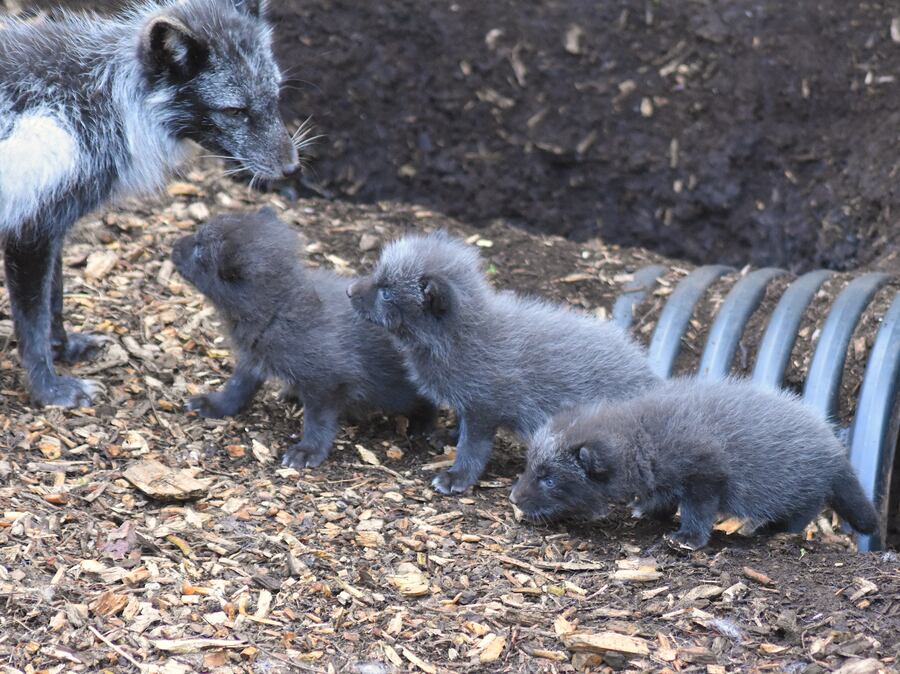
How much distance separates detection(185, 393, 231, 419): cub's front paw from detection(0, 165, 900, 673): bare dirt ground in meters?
0.08

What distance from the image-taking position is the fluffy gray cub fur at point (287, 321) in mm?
6160

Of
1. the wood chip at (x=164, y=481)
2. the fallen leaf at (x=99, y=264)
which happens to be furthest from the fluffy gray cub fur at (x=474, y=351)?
the fallen leaf at (x=99, y=264)

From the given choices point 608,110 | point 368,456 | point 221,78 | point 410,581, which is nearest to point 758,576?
point 410,581

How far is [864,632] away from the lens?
4539 millimetres

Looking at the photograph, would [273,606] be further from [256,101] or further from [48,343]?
[256,101]

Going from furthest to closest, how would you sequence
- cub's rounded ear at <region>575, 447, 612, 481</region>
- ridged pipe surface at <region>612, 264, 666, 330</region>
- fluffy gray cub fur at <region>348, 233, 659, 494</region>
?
ridged pipe surface at <region>612, 264, 666, 330</region>, fluffy gray cub fur at <region>348, 233, 659, 494</region>, cub's rounded ear at <region>575, 447, 612, 481</region>

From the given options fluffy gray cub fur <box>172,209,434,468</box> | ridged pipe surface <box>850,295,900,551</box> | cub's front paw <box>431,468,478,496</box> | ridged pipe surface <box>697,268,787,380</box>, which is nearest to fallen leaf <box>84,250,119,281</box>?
fluffy gray cub fur <box>172,209,434,468</box>

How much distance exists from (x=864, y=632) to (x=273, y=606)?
8.14ft

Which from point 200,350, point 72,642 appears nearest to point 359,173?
point 200,350

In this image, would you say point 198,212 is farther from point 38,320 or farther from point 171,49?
point 171,49

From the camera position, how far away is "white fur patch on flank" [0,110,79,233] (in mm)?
5715

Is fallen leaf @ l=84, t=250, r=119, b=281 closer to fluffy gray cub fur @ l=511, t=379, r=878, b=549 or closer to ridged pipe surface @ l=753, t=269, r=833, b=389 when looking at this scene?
fluffy gray cub fur @ l=511, t=379, r=878, b=549

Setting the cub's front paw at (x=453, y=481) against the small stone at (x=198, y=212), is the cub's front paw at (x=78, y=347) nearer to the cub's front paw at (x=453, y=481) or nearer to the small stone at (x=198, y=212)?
the small stone at (x=198, y=212)

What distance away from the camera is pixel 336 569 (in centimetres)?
505
